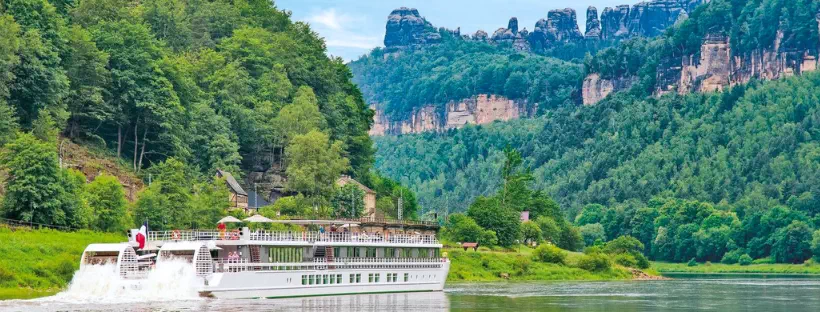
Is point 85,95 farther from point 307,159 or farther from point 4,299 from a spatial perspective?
point 4,299

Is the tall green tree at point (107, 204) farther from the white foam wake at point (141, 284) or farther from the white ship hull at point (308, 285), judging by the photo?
the white foam wake at point (141, 284)

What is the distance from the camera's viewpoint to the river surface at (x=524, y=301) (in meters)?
84.3

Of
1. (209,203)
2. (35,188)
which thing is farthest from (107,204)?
(209,203)

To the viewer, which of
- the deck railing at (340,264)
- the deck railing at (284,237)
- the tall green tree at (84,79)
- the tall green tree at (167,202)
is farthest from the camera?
the tall green tree at (84,79)

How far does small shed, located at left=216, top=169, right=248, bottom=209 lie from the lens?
474 ft

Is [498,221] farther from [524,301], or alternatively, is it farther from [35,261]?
[35,261]

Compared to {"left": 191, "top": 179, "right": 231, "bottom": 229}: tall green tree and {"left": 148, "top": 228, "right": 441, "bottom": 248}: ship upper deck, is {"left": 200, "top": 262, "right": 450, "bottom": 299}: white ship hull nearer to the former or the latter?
{"left": 148, "top": 228, "right": 441, "bottom": 248}: ship upper deck

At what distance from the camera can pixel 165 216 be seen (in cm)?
11756

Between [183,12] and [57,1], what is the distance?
Answer: 28.5 m

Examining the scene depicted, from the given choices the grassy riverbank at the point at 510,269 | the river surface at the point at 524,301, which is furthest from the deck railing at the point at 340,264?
the grassy riverbank at the point at 510,269

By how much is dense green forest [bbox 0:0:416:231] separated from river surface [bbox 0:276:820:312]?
23618 mm

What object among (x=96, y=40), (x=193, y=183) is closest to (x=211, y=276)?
(x=193, y=183)

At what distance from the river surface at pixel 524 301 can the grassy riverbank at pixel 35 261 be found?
708 cm

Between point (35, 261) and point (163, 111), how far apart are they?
44.3 metres
